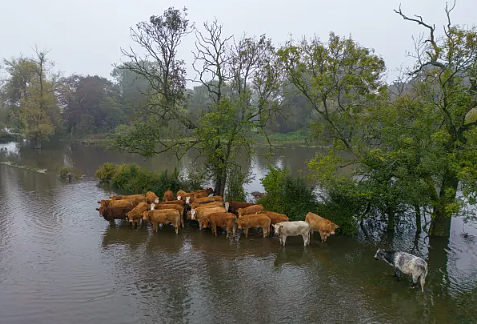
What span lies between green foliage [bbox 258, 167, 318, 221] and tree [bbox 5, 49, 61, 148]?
131 ft

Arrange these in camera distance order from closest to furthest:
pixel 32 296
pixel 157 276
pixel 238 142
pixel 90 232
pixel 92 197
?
1. pixel 32 296
2. pixel 157 276
3. pixel 90 232
4. pixel 238 142
5. pixel 92 197

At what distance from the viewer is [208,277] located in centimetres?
984

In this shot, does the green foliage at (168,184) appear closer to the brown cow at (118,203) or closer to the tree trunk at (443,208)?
the brown cow at (118,203)

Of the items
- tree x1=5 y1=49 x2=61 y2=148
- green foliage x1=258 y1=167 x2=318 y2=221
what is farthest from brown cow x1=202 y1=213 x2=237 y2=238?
tree x1=5 y1=49 x2=61 y2=148

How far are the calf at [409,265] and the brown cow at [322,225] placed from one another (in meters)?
2.88

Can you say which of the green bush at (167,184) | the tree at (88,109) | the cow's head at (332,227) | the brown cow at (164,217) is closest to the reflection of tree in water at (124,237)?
the brown cow at (164,217)

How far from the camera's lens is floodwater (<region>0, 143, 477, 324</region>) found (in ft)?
26.5

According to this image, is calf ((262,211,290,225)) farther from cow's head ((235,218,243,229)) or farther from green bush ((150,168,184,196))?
green bush ((150,168,184,196))

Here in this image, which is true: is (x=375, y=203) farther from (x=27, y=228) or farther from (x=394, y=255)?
(x=27, y=228)

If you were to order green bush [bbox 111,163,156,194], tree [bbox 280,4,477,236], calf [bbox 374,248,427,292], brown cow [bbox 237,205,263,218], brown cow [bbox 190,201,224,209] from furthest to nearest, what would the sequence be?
green bush [bbox 111,163,156,194] < brown cow [bbox 190,201,224,209] < brown cow [bbox 237,205,263,218] < tree [bbox 280,4,477,236] < calf [bbox 374,248,427,292]

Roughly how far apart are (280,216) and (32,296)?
8.60 m

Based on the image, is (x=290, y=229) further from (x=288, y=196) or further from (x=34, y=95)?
(x=34, y=95)

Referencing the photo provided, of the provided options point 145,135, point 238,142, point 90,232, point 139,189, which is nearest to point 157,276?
point 90,232

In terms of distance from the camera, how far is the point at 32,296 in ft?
A: 28.3
